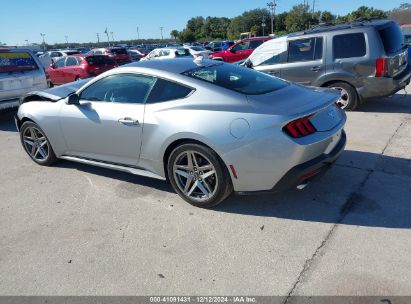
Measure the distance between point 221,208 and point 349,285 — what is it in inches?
59.3

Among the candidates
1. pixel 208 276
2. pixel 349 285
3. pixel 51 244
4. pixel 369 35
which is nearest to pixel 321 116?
pixel 349 285

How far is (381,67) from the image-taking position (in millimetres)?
6656

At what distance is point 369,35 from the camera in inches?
266

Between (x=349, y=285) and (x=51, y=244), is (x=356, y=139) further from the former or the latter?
(x=51, y=244)

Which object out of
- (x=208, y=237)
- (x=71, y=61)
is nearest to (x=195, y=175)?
(x=208, y=237)

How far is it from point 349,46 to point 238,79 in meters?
4.13

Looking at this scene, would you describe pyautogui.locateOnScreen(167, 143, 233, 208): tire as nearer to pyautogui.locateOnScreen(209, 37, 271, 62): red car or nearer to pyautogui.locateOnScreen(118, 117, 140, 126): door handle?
pyautogui.locateOnScreen(118, 117, 140, 126): door handle

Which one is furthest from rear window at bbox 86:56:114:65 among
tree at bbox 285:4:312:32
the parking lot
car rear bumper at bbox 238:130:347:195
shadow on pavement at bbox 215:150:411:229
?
tree at bbox 285:4:312:32

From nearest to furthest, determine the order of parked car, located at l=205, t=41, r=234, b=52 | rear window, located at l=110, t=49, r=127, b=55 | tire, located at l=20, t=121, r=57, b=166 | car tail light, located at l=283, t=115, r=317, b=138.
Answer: car tail light, located at l=283, t=115, r=317, b=138, tire, located at l=20, t=121, r=57, b=166, rear window, located at l=110, t=49, r=127, b=55, parked car, located at l=205, t=41, r=234, b=52

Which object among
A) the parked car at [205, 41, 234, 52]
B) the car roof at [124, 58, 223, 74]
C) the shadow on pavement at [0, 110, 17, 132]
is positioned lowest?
the shadow on pavement at [0, 110, 17, 132]

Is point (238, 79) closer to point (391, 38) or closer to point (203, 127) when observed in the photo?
point (203, 127)

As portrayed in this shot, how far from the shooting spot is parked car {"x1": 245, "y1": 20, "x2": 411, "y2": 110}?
6738mm

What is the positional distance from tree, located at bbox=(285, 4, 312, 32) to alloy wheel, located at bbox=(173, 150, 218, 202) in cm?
8182

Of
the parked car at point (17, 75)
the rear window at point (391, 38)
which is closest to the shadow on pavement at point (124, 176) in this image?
the parked car at point (17, 75)
